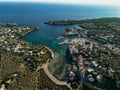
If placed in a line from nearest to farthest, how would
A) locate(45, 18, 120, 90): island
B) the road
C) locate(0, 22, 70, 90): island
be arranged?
locate(0, 22, 70, 90): island, the road, locate(45, 18, 120, 90): island

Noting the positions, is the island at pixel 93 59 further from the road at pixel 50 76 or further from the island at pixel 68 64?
the road at pixel 50 76

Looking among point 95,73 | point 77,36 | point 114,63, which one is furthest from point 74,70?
point 77,36

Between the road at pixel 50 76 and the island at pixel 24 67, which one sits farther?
the road at pixel 50 76

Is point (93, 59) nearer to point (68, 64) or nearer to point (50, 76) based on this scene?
point (68, 64)

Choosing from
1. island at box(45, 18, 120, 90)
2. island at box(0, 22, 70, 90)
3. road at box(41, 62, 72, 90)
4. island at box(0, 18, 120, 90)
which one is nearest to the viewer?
island at box(0, 22, 70, 90)

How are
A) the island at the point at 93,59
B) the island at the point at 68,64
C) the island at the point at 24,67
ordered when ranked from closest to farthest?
the island at the point at 24,67
the island at the point at 68,64
the island at the point at 93,59

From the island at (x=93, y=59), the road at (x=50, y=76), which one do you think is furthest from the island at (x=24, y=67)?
the island at (x=93, y=59)

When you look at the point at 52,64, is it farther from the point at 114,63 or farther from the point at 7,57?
the point at 114,63

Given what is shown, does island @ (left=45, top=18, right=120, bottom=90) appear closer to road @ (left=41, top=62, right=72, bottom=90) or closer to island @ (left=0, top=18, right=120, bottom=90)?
island @ (left=0, top=18, right=120, bottom=90)

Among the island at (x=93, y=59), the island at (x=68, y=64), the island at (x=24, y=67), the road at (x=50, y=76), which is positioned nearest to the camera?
the island at (x=24, y=67)

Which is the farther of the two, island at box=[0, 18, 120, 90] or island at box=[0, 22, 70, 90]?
island at box=[0, 18, 120, 90]

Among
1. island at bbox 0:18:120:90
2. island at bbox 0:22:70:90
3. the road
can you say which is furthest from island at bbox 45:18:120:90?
island at bbox 0:22:70:90
